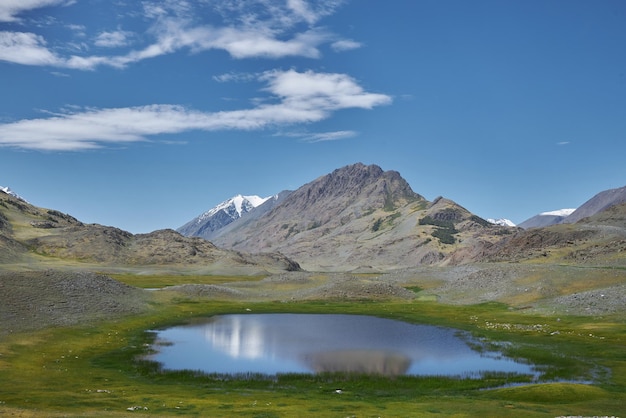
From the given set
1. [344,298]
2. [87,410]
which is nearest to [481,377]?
[87,410]

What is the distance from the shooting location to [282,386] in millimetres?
56969

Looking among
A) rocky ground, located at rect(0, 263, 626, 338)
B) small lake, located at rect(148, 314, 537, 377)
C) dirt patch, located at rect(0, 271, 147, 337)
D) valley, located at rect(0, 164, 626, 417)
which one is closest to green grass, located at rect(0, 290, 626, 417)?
valley, located at rect(0, 164, 626, 417)

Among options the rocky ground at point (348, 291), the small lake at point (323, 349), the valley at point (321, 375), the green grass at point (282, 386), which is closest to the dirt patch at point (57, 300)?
the rocky ground at point (348, 291)

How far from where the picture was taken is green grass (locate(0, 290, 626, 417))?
44.4 metres

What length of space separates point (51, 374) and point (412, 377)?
124ft

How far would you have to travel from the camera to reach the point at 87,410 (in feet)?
138

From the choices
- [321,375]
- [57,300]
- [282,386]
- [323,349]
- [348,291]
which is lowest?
[282,386]

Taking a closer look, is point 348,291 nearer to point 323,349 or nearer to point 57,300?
point 323,349

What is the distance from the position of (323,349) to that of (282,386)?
74.7 ft

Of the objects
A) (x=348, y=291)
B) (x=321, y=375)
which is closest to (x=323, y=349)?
(x=321, y=375)

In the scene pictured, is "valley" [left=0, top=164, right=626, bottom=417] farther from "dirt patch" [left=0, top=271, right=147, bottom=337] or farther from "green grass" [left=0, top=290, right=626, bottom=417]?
"dirt patch" [left=0, top=271, right=147, bottom=337]

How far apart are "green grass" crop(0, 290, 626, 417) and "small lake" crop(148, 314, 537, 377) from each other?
380cm

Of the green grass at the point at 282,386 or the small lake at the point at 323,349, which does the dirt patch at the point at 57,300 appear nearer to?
the green grass at the point at 282,386

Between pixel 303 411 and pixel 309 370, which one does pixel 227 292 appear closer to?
pixel 309 370
